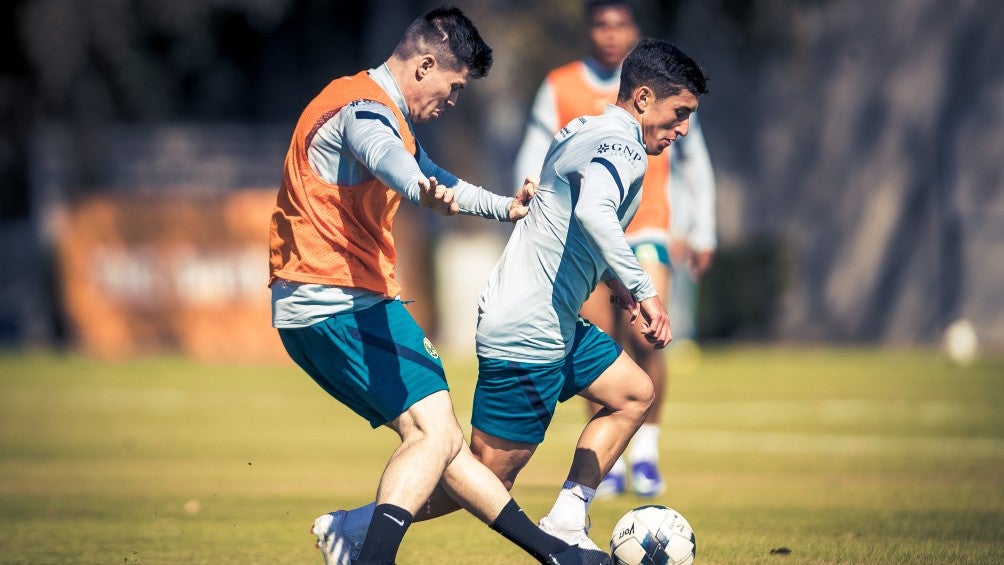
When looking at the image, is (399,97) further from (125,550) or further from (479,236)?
(479,236)

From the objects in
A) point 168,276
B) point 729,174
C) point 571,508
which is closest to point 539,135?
point 571,508

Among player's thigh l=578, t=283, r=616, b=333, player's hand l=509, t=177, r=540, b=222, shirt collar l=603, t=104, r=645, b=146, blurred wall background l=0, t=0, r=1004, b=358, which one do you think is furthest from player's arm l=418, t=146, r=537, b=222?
blurred wall background l=0, t=0, r=1004, b=358

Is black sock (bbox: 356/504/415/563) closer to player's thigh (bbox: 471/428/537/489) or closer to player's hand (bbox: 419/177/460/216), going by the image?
player's thigh (bbox: 471/428/537/489)

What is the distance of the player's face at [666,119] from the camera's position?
21.9ft

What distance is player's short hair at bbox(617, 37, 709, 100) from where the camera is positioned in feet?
21.8

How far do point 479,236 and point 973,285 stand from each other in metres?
8.52

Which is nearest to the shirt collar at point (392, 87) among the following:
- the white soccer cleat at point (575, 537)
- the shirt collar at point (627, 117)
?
the shirt collar at point (627, 117)

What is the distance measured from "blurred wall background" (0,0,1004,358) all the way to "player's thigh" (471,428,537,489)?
17.8 m

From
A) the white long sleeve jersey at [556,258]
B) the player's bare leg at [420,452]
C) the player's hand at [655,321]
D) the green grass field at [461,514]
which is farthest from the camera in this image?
the green grass field at [461,514]

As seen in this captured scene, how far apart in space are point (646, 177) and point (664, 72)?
313 cm

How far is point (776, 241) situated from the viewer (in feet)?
90.3

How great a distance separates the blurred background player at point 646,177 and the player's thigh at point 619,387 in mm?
2490

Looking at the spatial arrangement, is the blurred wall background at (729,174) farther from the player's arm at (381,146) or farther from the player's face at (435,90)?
the player's arm at (381,146)

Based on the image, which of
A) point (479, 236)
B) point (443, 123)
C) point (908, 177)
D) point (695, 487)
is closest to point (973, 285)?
point (908, 177)
